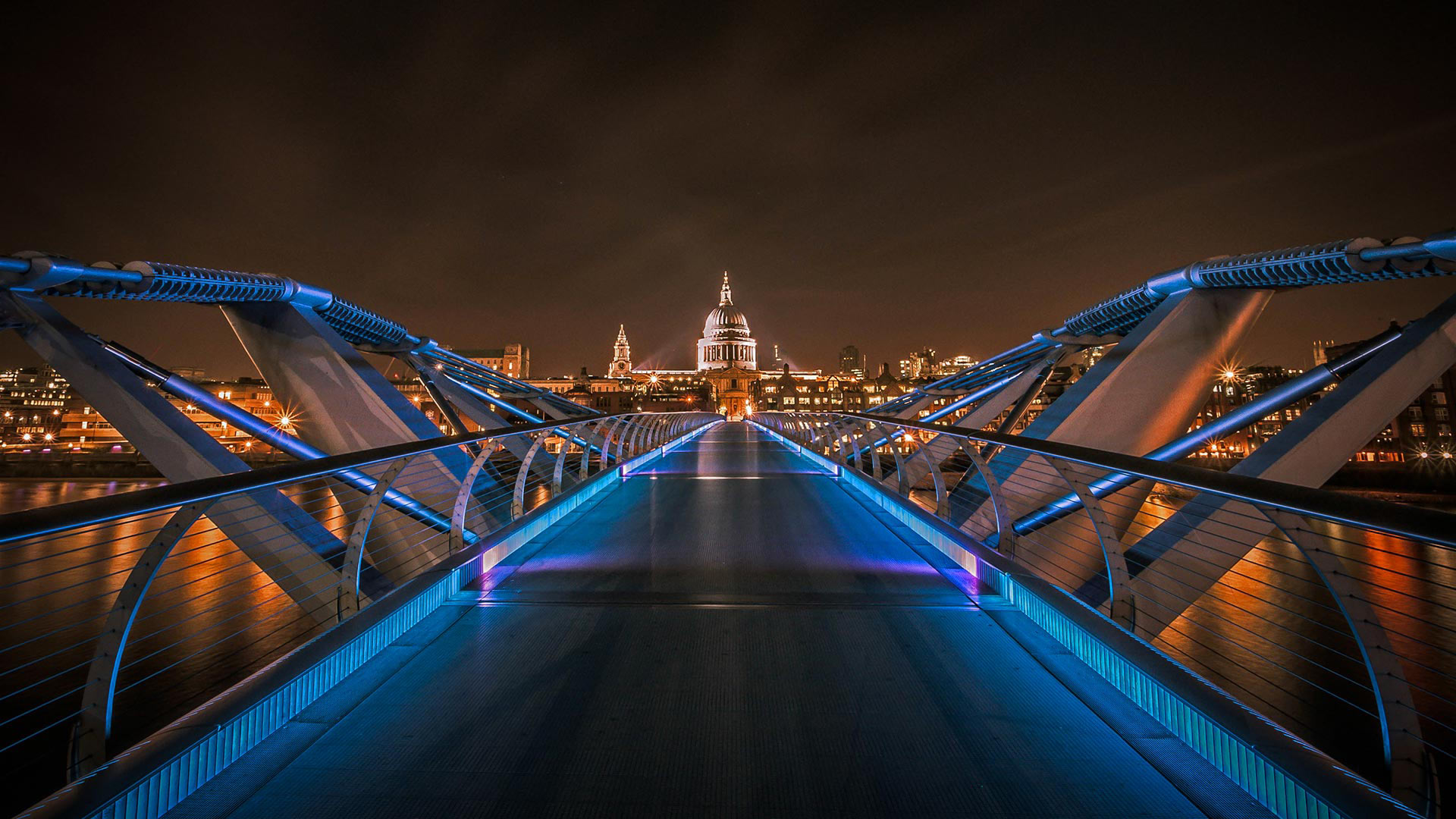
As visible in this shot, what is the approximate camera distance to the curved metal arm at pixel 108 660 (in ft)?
6.92

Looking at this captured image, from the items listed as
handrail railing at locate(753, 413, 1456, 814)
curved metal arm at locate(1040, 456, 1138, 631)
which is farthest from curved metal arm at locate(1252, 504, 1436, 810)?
curved metal arm at locate(1040, 456, 1138, 631)

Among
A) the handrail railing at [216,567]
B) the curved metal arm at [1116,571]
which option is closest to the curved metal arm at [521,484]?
the handrail railing at [216,567]

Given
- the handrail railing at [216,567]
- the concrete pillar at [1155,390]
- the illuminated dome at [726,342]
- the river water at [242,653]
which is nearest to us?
the handrail railing at [216,567]

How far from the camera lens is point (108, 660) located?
2.19 metres

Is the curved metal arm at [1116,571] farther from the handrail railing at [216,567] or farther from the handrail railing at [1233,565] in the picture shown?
the handrail railing at [216,567]

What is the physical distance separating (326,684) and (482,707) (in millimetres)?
711

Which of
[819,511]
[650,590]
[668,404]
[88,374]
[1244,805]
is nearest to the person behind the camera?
[1244,805]

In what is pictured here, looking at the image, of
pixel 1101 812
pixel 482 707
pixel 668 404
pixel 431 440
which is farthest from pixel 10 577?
pixel 668 404

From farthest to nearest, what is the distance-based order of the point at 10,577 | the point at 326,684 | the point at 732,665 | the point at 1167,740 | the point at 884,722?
the point at 10,577
the point at 732,665
the point at 326,684
the point at 884,722
the point at 1167,740

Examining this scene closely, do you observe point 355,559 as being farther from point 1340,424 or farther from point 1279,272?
point 1279,272

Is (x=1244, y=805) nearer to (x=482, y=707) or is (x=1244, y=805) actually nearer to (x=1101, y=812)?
(x=1101, y=812)

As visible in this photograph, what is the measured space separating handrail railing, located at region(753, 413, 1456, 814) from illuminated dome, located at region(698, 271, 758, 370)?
10320 centimetres

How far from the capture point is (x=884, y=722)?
2625mm

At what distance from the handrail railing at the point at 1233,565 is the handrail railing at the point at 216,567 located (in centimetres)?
302
